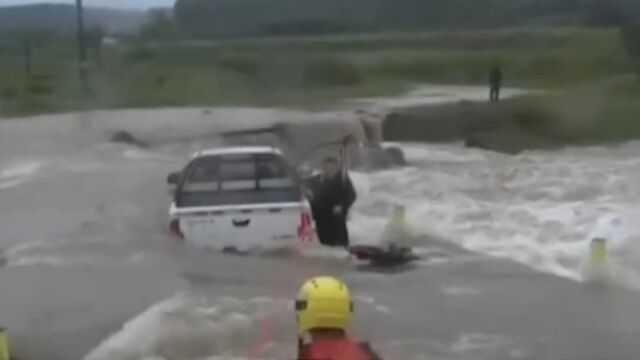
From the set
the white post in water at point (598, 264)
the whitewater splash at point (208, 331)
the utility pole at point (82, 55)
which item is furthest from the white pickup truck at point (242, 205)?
the utility pole at point (82, 55)

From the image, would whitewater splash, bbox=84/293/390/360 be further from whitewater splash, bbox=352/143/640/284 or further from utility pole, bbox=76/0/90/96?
utility pole, bbox=76/0/90/96

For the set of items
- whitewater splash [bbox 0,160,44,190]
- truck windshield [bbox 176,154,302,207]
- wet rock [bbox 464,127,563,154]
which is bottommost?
wet rock [bbox 464,127,563,154]

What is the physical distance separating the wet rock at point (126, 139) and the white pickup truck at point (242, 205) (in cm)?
2536

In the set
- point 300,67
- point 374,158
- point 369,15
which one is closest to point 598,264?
point 374,158

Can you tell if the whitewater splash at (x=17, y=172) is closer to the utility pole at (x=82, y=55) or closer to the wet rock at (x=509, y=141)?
the wet rock at (x=509, y=141)

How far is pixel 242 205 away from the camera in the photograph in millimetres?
18578

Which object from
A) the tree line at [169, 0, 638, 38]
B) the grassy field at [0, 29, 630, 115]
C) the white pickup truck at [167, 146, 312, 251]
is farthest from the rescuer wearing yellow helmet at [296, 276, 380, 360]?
the tree line at [169, 0, 638, 38]

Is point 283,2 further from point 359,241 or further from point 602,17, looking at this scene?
point 359,241

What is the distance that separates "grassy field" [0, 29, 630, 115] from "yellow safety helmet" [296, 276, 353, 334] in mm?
60538

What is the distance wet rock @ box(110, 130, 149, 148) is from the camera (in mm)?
45125

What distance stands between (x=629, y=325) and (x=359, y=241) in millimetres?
9039

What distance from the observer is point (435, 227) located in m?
28.7

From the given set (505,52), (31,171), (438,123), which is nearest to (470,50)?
(505,52)

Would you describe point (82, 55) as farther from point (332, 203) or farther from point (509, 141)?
point (332, 203)
